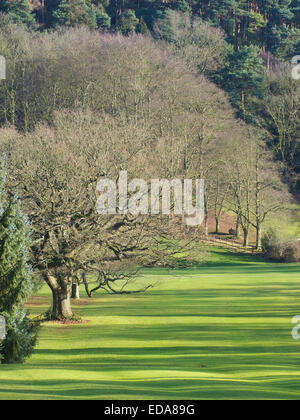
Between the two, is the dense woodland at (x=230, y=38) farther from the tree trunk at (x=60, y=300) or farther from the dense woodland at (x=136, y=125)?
the tree trunk at (x=60, y=300)

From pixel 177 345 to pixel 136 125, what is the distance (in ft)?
95.9

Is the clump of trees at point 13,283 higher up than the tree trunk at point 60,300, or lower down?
higher up

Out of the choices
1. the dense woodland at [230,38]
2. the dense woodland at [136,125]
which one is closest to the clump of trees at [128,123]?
the dense woodland at [136,125]

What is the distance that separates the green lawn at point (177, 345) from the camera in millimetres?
17016

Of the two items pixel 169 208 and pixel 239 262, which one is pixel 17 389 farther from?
pixel 239 262

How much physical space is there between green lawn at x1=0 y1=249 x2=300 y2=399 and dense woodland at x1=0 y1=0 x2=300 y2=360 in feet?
8.82

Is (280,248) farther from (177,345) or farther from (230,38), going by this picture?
(230,38)

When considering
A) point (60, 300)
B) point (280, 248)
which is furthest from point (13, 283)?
point (280, 248)

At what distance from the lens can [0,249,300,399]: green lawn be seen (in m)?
17.0

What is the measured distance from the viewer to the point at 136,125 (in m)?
54.3

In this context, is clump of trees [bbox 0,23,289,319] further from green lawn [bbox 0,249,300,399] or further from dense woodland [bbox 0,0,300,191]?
green lawn [bbox 0,249,300,399]

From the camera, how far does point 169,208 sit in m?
39.5

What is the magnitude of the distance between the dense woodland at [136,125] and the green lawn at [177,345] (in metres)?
2.69

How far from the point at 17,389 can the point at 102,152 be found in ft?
90.6
